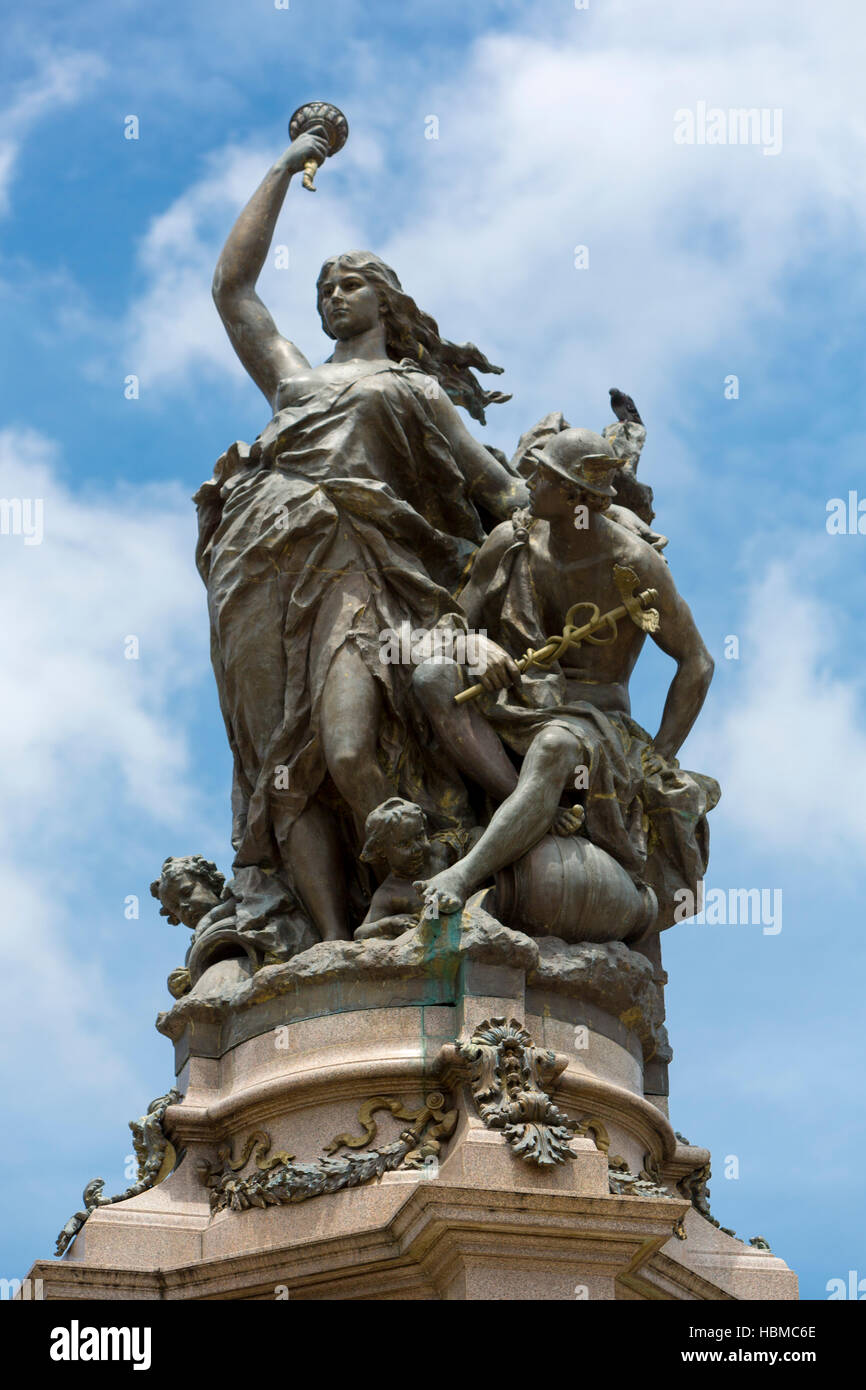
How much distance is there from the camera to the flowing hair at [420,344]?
50.3ft

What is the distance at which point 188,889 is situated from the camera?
14453 millimetres

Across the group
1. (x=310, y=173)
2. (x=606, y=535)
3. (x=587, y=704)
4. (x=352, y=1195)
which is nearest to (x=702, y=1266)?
(x=352, y=1195)

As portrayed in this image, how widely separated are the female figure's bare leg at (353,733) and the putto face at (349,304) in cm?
288

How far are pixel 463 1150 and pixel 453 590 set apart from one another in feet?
15.3

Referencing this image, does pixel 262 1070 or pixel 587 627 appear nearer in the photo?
pixel 262 1070

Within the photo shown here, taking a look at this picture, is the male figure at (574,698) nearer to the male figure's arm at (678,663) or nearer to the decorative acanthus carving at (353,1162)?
the male figure's arm at (678,663)

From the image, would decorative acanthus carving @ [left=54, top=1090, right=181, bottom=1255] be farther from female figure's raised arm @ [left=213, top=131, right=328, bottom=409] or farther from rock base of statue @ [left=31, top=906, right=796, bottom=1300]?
female figure's raised arm @ [left=213, top=131, right=328, bottom=409]

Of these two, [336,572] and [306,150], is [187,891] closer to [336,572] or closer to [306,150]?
[336,572]

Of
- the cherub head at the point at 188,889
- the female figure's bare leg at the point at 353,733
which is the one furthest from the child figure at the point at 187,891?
the female figure's bare leg at the point at 353,733

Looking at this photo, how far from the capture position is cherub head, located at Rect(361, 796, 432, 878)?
13.0 m

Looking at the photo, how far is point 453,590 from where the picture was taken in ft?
48.3

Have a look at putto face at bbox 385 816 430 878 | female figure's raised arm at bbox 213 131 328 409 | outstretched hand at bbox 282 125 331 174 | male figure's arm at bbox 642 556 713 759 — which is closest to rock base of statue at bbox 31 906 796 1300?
putto face at bbox 385 816 430 878

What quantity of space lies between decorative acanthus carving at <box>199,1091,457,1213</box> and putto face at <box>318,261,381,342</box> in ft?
19.7
